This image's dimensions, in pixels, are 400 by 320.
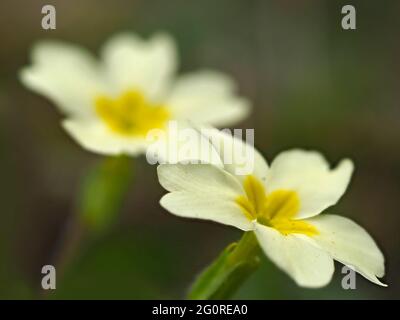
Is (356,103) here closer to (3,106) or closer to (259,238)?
(3,106)

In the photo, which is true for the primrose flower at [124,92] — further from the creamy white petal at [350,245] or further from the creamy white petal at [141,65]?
the creamy white petal at [350,245]

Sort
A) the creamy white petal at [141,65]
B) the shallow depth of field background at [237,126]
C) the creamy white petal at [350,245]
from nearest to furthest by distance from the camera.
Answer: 1. the creamy white petal at [350,245]
2. the creamy white petal at [141,65]
3. the shallow depth of field background at [237,126]

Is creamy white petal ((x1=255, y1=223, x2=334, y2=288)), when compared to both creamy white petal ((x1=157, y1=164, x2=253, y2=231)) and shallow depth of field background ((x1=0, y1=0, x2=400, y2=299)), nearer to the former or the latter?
creamy white petal ((x1=157, y1=164, x2=253, y2=231))

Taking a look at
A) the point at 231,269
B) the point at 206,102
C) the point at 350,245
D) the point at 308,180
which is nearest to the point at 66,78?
the point at 206,102

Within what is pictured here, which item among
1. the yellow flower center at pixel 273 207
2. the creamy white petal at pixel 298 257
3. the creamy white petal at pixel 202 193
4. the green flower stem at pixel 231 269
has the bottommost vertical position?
the green flower stem at pixel 231 269

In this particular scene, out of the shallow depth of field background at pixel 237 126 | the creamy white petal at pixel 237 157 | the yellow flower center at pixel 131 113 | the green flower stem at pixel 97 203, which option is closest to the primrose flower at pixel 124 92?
the yellow flower center at pixel 131 113
